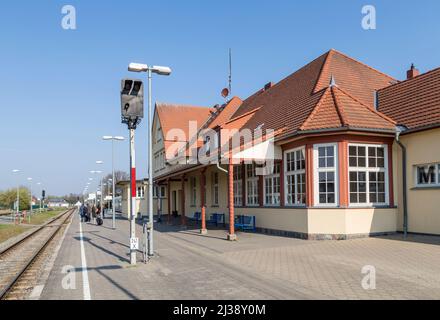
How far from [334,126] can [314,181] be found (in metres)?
2.00

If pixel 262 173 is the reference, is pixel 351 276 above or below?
below

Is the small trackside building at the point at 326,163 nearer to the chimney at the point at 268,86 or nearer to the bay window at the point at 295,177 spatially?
the bay window at the point at 295,177

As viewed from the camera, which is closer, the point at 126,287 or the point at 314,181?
the point at 126,287

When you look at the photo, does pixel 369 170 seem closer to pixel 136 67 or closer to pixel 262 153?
pixel 262 153

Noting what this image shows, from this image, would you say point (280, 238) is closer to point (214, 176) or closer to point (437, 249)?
point (437, 249)

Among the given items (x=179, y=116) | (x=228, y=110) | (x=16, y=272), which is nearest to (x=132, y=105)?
(x=16, y=272)

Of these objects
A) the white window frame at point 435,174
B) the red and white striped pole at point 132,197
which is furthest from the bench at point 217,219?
the red and white striped pole at point 132,197

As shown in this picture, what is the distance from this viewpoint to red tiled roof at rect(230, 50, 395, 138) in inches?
640

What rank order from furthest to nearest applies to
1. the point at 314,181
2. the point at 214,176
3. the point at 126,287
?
the point at 214,176
the point at 314,181
the point at 126,287

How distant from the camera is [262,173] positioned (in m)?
19.0

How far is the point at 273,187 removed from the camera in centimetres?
1822

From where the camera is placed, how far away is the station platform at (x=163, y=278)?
7797mm
